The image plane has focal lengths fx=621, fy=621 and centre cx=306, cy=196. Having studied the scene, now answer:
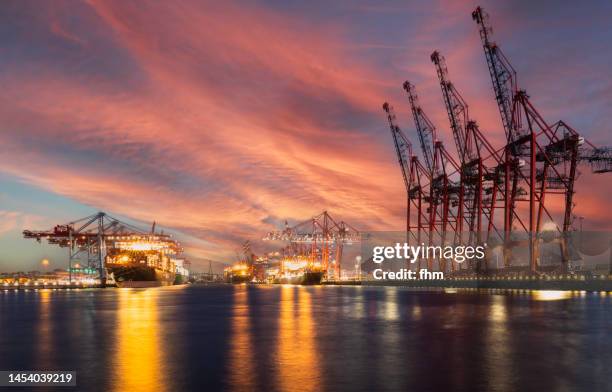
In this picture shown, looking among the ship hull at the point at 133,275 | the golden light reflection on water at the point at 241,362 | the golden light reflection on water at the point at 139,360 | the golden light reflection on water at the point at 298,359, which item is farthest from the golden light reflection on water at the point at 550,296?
the ship hull at the point at 133,275

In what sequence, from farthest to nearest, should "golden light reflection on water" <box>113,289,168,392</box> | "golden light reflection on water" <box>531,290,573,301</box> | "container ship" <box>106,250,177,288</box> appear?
"container ship" <box>106,250,177,288</box>, "golden light reflection on water" <box>531,290,573,301</box>, "golden light reflection on water" <box>113,289,168,392</box>

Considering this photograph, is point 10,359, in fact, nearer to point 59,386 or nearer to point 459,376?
point 59,386

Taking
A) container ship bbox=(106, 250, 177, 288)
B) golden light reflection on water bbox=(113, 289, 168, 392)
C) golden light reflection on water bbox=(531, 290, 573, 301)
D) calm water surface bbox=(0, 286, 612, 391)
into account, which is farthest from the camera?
container ship bbox=(106, 250, 177, 288)

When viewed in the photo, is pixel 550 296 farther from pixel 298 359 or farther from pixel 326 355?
pixel 298 359

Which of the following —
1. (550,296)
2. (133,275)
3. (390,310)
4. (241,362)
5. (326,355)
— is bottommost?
(133,275)

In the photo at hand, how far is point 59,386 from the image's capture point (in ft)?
51.5

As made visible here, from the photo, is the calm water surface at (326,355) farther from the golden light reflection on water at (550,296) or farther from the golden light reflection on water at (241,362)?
the golden light reflection on water at (550,296)

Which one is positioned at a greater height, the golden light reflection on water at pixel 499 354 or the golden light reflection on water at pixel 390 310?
the golden light reflection on water at pixel 499 354

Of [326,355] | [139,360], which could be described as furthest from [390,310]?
[139,360]

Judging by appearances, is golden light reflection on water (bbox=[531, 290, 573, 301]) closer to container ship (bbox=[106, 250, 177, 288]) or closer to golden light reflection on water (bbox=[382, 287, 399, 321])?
golden light reflection on water (bbox=[382, 287, 399, 321])

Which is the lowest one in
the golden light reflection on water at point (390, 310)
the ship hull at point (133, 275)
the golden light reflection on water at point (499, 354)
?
the ship hull at point (133, 275)

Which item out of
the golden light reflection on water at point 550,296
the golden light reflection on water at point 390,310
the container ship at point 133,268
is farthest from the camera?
the container ship at point 133,268

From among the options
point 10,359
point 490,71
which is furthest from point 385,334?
point 490,71

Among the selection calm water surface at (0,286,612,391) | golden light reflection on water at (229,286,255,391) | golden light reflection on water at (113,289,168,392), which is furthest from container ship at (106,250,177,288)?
golden light reflection on water at (229,286,255,391)
